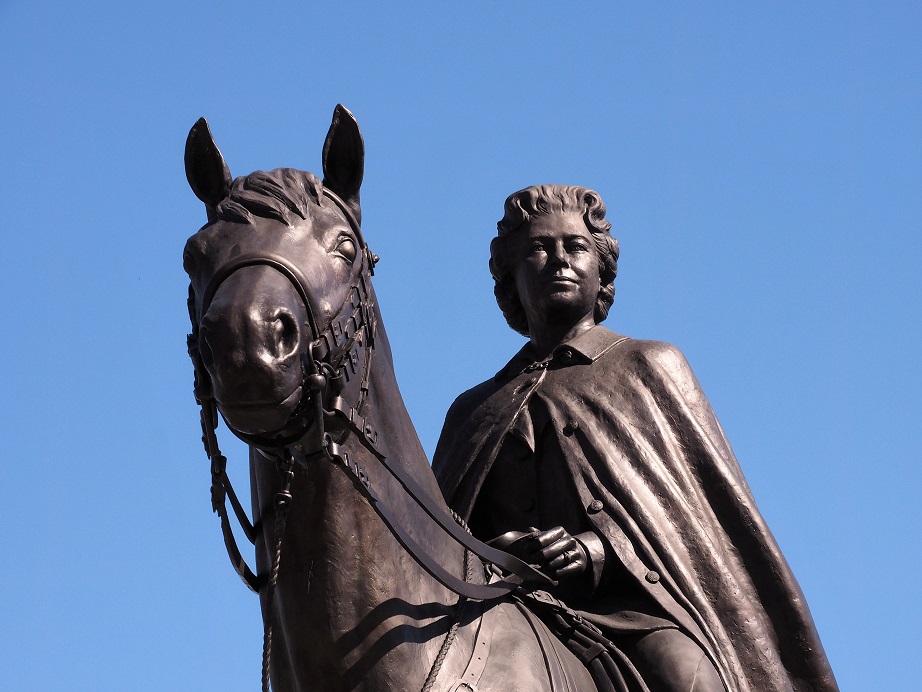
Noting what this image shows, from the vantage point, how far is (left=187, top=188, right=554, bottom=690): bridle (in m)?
5.14

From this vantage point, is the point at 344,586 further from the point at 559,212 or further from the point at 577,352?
the point at 559,212

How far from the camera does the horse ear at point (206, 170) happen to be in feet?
18.6

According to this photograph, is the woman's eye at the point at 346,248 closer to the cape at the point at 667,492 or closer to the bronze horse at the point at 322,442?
the bronze horse at the point at 322,442

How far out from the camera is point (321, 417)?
5168 mm

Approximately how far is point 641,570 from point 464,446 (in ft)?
4.26

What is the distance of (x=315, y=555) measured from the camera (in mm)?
5355

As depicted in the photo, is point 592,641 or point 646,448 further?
point 646,448

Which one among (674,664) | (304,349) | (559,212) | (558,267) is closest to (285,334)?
→ (304,349)

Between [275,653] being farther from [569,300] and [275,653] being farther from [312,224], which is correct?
[569,300]

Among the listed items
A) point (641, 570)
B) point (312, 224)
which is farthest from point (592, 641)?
point (312, 224)

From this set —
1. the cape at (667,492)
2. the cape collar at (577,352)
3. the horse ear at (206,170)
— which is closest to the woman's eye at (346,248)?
the horse ear at (206,170)

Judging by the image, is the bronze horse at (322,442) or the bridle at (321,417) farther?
the bridle at (321,417)

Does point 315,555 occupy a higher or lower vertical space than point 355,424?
lower

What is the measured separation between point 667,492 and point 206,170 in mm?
3023
